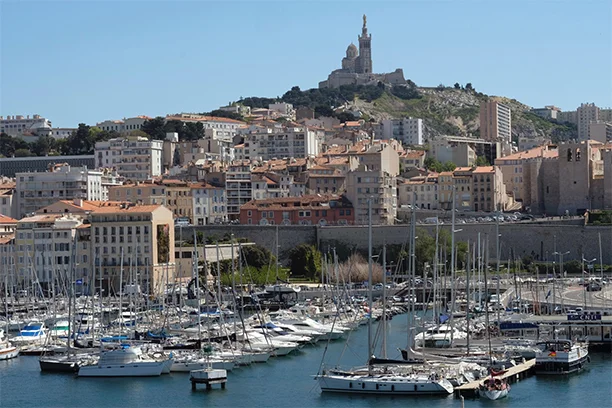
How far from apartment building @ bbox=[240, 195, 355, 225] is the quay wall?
1963mm

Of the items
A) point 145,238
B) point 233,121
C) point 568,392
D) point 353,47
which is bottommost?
point 568,392

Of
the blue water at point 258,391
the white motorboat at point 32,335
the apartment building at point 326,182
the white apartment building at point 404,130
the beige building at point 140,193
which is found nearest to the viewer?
the blue water at point 258,391

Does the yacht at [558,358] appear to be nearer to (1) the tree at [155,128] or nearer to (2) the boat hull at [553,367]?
(2) the boat hull at [553,367]

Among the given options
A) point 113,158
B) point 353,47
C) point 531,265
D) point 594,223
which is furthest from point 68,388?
point 353,47

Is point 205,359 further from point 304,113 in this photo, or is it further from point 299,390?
point 304,113

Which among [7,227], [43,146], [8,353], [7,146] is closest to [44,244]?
[7,227]

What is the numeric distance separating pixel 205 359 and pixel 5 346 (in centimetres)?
733

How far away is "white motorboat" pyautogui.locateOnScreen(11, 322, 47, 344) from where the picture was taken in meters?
41.3

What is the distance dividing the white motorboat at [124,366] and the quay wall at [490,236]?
25819 millimetres

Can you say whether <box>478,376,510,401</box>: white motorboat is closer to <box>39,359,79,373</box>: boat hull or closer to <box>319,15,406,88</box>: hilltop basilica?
<box>39,359,79,373</box>: boat hull

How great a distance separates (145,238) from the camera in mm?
55219

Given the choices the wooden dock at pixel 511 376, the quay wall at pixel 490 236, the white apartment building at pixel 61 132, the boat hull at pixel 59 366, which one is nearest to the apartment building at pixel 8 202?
the quay wall at pixel 490 236

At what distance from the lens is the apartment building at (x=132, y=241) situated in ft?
179

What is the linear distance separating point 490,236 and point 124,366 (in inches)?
1117
